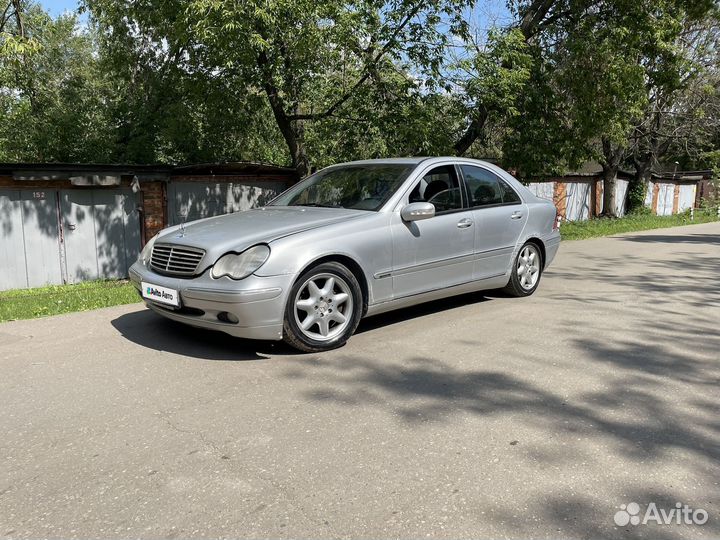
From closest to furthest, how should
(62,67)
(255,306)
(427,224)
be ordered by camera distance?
(255,306), (427,224), (62,67)

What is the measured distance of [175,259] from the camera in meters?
5.07

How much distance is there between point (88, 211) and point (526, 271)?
30.2 feet

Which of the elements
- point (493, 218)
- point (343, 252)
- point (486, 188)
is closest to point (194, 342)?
point (343, 252)

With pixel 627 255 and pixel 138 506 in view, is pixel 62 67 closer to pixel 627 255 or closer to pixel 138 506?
pixel 627 255

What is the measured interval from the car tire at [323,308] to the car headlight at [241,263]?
1.12ft

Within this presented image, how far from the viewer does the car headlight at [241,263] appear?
466 centimetres

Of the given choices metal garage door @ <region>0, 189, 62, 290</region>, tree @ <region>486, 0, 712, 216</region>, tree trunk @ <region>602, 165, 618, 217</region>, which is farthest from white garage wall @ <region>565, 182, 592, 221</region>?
metal garage door @ <region>0, 189, 62, 290</region>

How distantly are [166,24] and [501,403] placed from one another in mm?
12335

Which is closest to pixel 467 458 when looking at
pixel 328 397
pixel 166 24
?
pixel 328 397

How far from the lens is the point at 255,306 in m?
4.59

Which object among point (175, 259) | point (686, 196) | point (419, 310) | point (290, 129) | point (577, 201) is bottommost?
point (419, 310)

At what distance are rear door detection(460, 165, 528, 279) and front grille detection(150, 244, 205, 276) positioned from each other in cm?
287

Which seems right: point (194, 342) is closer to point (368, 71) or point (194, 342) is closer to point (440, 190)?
point (440, 190)

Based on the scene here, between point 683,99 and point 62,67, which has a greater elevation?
point 62,67
